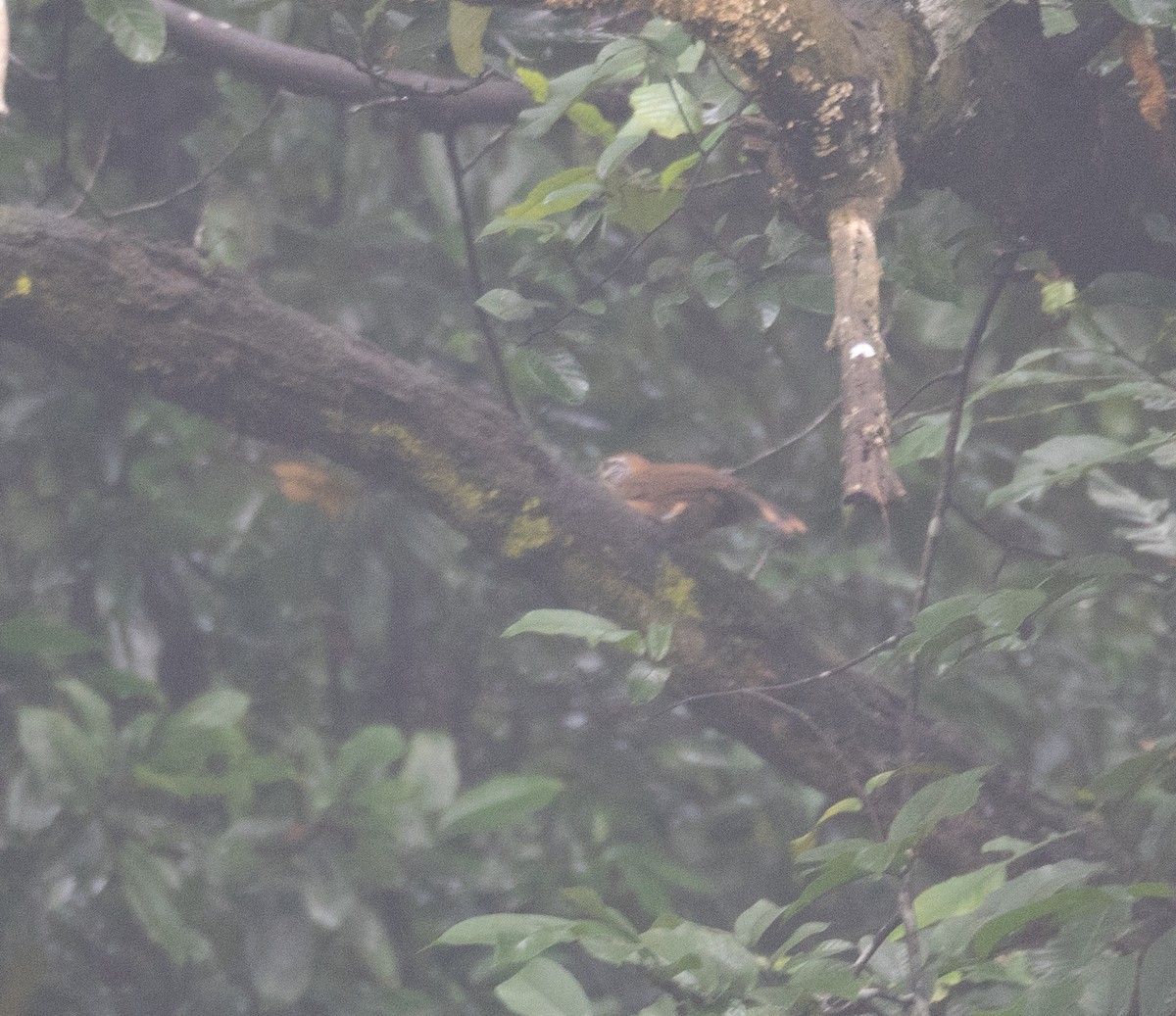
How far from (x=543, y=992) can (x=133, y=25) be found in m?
1.21

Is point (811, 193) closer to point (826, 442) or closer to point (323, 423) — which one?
point (323, 423)

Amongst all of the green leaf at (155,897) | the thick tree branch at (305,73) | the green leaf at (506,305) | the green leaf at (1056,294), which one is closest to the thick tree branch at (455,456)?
the green leaf at (506,305)

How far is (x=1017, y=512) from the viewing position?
253 centimetres

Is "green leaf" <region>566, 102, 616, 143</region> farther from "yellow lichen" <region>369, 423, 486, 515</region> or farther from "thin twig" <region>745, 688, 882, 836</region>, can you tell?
"thin twig" <region>745, 688, 882, 836</region>

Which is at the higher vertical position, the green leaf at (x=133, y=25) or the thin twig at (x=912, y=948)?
the green leaf at (x=133, y=25)

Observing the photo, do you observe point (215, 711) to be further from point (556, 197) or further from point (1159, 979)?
point (1159, 979)

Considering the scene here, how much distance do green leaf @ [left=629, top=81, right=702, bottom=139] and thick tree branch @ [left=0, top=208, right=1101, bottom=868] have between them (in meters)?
0.53

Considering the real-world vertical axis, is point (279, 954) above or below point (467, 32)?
below

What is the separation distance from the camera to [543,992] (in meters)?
1.02

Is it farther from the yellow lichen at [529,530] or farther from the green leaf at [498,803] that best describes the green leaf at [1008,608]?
the green leaf at [498,803]

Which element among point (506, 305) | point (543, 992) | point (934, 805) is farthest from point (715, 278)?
point (543, 992)

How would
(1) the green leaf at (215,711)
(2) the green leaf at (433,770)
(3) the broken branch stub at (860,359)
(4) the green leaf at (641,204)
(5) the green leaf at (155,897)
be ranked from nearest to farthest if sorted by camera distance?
1. (3) the broken branch stub at (860,359)
2. (4) the green leaf at (641,204)
3. (5) the green leaf at (155,897)
4. (1) the green leaf at (215,711)
5. (2) the green leaf at (433,770)

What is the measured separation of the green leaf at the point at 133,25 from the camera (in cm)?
157

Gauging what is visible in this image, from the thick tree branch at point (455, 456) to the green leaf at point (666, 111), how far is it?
53cm
